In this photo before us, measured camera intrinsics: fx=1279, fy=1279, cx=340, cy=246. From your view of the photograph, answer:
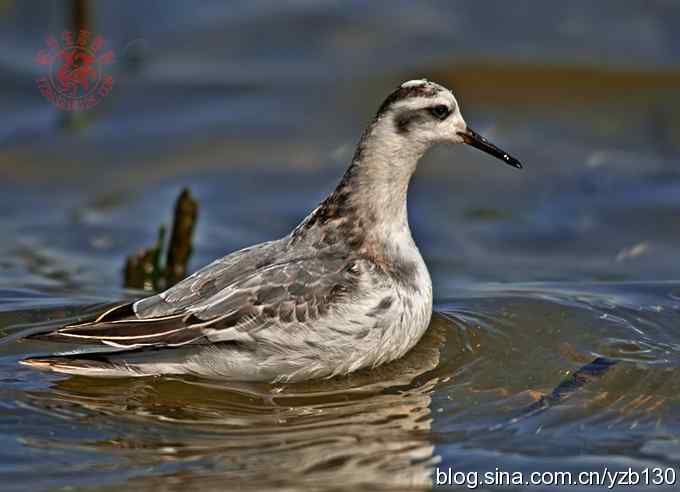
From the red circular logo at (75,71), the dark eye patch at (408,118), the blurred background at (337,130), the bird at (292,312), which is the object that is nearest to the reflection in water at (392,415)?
the bird at (292,312)

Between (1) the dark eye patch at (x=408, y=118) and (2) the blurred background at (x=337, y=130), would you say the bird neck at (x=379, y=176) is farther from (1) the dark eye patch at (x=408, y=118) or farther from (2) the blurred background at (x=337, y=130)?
(2) the blurred background at (x=337, y=130)

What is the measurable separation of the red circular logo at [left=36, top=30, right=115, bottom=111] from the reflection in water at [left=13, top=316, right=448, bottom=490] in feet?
20.0

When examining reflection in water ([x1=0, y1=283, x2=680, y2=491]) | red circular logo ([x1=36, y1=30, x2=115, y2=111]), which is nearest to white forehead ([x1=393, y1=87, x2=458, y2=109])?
reflection in water ([x1=0, y1=283, x2=680, y2=491])

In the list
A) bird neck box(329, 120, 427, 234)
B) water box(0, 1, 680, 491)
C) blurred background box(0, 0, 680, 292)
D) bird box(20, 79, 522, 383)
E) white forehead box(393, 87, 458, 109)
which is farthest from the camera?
blurred background box(0, 0, 680, 292)

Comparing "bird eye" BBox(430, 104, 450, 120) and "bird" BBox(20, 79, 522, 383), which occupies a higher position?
"bird eye" BBox(430, 104, 450, 120)

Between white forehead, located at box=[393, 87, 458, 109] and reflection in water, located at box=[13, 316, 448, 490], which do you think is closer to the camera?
reflection in water, located at box=[13, 316, 448, 490]

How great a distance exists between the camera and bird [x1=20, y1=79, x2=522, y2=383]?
7.18 meters

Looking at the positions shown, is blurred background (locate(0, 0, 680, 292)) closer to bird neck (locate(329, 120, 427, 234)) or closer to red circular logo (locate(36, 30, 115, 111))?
red circular logo (locate(36, 30, 115, 111))

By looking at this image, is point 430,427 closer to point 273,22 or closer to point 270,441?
point 270,441

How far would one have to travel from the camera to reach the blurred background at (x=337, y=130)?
10750 mm

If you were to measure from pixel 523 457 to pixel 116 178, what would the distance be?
6.68 meters

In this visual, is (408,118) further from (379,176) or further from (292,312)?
(292,312)

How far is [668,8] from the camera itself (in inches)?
534

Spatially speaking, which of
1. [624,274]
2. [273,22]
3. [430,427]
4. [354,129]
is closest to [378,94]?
[354,129]
